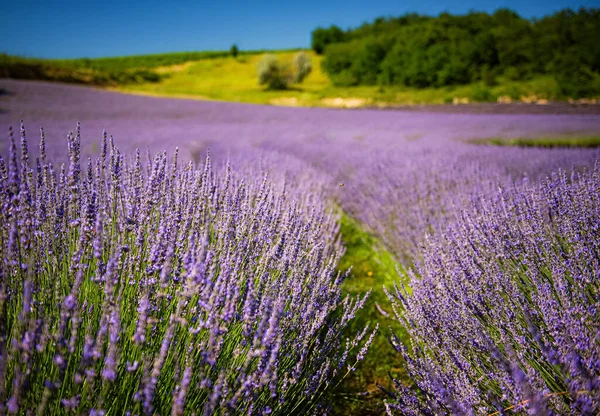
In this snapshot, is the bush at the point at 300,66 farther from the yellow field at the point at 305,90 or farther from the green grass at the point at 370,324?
the green grass at the point at 370,324

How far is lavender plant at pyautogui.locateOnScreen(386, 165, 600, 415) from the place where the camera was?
1.18 meters

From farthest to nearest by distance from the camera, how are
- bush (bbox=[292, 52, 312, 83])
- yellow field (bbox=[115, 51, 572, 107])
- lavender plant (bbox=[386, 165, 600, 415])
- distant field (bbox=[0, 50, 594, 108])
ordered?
1. bush (bbox=[292, 52, 312, 83])
2. yellow field (bbox=[115, 51, 572, 107])
3. distant field (bbox=[0, 50, 594, 108])
4. lavender plant (bbox=[386, 165, 600, 415])

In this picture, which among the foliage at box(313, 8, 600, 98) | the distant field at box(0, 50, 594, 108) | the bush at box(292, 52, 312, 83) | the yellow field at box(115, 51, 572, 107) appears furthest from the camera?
the bush at box(292, 52, 312, 83)

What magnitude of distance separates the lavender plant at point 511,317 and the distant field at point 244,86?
15873 millimetres

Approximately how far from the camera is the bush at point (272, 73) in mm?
29062

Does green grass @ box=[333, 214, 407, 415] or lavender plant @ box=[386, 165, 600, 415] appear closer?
lavender plant @ box=[386, 165, 600, 415]

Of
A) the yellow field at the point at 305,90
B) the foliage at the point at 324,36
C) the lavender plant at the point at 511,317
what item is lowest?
the lavender plant at the point at 511,317

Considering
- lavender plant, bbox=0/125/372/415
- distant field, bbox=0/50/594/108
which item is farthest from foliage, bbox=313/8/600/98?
lavender plant, bbox=0/125/372/415

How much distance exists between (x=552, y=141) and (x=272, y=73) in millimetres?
25062

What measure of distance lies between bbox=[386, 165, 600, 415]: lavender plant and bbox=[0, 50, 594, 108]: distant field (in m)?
15.9

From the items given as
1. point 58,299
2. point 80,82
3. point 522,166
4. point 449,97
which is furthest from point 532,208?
point 80,82

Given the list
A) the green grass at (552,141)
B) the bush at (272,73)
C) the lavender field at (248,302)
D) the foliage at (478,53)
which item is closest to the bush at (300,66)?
the bush at (272,73)

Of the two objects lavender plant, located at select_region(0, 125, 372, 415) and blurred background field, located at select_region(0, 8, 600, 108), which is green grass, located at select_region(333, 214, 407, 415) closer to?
lavender plant, located at select_region(0, 125, 372, 415)

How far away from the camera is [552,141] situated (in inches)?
290
